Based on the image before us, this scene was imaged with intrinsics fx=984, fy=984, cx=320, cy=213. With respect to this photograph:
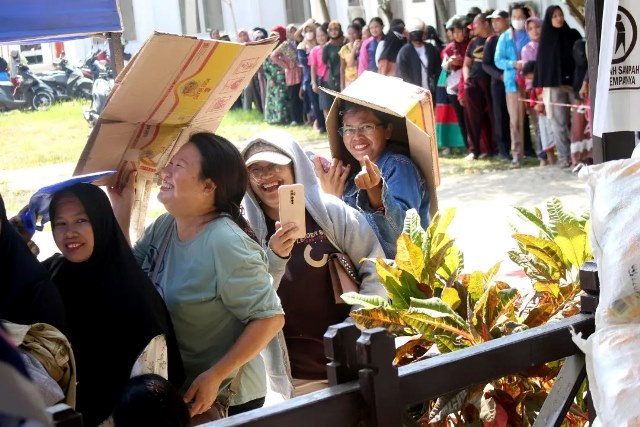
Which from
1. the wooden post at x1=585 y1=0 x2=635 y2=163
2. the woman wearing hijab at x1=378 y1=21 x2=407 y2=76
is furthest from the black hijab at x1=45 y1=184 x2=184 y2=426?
the woman wearing hijab at x1=378 y1=21 x2=407 y2=76

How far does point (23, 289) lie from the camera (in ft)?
7.47

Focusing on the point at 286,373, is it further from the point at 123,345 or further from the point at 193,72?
the point at 193,72

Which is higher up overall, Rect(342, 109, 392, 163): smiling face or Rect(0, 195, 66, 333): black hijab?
Rect(342, 109, 392, 163): smiling face

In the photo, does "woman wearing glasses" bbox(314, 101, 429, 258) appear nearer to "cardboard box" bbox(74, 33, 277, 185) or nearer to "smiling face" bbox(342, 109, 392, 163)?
"smiling face" bbox(342, 109, 392, 163)

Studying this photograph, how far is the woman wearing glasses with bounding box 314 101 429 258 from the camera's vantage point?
11.1 feet

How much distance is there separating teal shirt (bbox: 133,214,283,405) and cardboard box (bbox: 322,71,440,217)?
1060 millimetres

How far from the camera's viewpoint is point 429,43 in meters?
13.1

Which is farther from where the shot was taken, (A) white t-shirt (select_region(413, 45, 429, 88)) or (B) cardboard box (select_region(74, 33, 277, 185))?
(A) white t-shirt (select_region(413, 45, 429, 88))

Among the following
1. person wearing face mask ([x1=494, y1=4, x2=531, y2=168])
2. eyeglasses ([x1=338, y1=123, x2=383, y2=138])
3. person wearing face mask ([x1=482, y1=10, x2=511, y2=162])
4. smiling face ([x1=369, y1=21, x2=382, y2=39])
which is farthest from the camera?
smiling face ([x1=369, y1=21, x2=382, y2=39])

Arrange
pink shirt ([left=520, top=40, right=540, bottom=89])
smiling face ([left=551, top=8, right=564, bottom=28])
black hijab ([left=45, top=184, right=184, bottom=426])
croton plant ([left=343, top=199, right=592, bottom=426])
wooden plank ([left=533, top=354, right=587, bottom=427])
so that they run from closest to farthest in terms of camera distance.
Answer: wooden plank ([left=533, top=354, right=587, bottom=427]), black hijab ([left=45, top=184, right=184, bottom=426]), croton plant ([left=343, top=199, right=592, bottom=426]), smiling face ([left=551, top=8, right=564, bottom=28]), pink shirt ([left=520, top=40, right=540, bottom=89])

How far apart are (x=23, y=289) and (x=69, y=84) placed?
21.0 metres

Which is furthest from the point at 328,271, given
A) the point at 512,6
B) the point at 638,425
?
the point at 512,6

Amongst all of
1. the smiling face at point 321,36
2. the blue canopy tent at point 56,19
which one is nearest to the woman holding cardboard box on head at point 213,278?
the blue canopy tent at point 56,19

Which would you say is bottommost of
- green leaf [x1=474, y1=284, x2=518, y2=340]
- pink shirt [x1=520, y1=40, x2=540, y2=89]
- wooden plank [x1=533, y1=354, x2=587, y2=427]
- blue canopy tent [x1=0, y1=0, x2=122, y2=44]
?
wooden plank [x1=533, y1=354, x2=587, y2=427]
